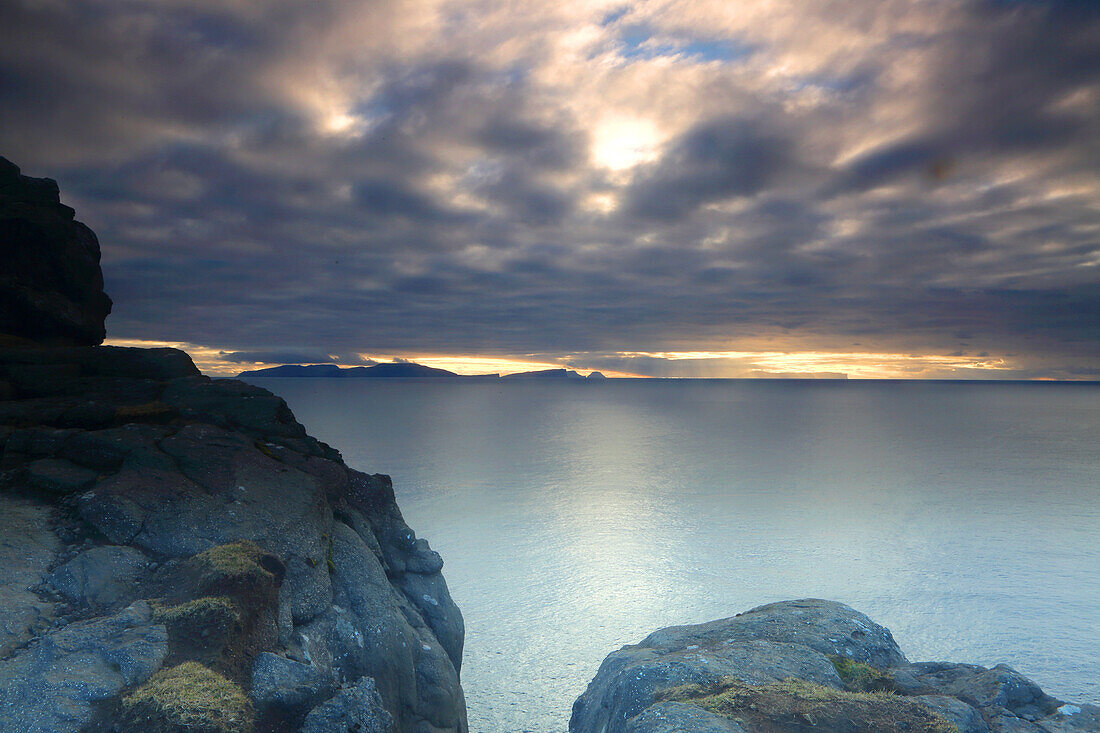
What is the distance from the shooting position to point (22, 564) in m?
9.23

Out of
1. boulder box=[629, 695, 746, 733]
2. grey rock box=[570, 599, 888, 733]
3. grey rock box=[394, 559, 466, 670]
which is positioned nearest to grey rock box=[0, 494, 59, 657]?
grey rock box=[394, 559, 466, 670]

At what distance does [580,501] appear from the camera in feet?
168

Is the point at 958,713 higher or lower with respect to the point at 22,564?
lower

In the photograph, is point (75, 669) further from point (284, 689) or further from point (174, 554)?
point (174, 554)

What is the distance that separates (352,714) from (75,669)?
3.72m

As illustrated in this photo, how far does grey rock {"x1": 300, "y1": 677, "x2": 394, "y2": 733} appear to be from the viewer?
843cm

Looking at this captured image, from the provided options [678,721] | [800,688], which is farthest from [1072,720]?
[678,721]

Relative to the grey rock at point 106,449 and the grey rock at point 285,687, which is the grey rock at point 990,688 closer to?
the grey rock at point 285,687

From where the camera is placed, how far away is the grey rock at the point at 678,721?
8312 mm

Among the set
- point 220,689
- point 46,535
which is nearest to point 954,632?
point 220,689

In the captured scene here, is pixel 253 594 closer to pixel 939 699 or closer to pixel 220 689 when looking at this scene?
pixel 220 689

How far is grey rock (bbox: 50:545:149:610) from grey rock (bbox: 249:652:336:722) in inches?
104

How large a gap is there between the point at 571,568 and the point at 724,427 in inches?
3831

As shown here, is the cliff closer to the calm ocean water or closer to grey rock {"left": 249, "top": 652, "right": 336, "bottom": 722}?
grey rock {"left": 249, "top": 652, "right": 336, "bottom": 722}
